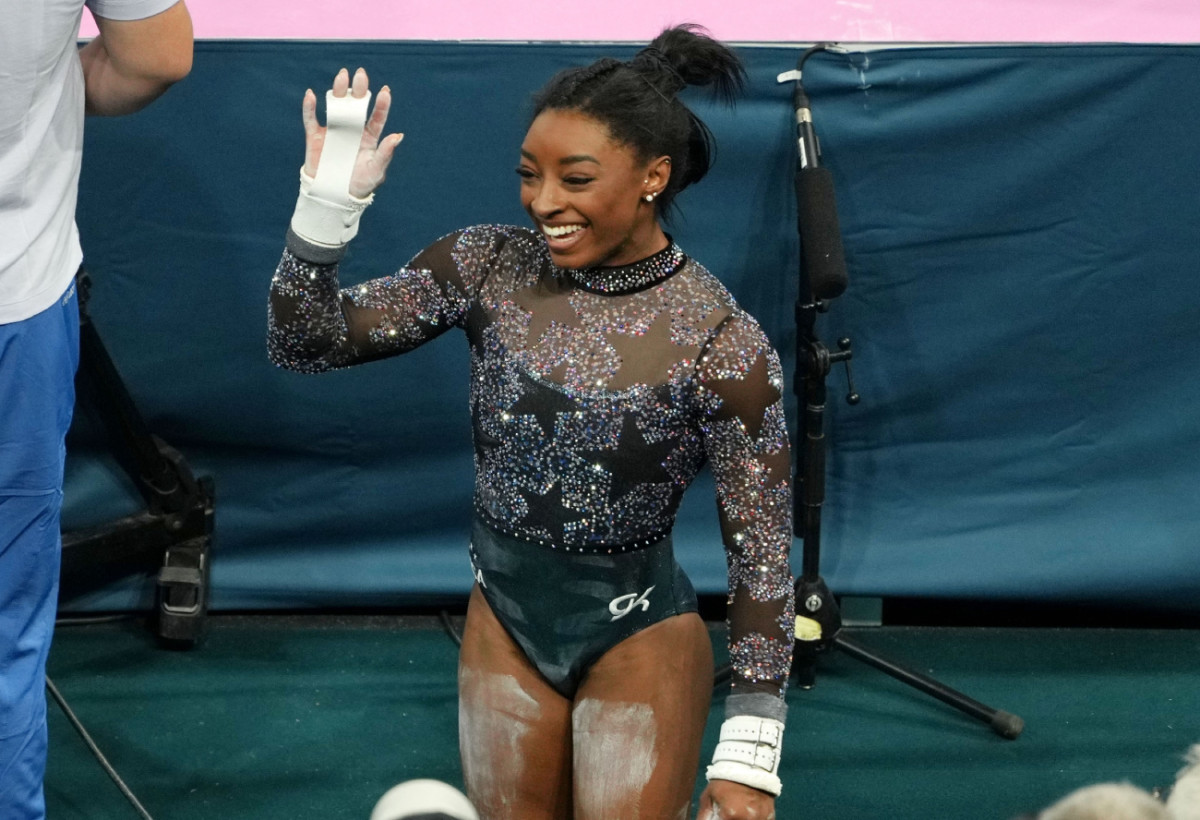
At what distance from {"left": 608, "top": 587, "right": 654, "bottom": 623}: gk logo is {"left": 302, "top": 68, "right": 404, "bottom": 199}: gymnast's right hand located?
0.74 meters

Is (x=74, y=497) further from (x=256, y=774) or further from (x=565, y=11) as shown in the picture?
(x=565, y=11)

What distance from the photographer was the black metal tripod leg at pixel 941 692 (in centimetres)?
367

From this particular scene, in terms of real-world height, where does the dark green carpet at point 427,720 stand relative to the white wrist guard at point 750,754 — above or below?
below

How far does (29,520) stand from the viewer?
2395mm

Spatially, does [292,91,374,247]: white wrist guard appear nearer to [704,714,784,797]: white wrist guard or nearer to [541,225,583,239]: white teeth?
[541,225,583,239]: white teeth

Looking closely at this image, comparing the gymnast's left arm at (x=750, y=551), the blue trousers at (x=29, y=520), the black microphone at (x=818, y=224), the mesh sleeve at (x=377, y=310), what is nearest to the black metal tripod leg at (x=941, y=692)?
the black microphone at (x=818, y=224)

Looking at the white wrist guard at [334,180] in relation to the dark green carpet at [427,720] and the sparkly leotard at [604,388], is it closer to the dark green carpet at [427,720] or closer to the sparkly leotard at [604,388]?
the sparkly leotard at [604,388]

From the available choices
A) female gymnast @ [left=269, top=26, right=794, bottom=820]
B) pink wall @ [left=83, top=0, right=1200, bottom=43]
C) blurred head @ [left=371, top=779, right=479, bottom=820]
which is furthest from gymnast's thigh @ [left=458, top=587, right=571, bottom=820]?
pink wall @ [left=83, top=0, right=1200, bottom=43]

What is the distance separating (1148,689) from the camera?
3914mm

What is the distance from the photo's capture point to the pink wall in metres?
3.66

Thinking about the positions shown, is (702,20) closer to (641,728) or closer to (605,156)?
(605,156)

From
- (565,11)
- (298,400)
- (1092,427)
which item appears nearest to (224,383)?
(298,400)

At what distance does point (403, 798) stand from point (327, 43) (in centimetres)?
257

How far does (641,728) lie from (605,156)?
2.87 ft
